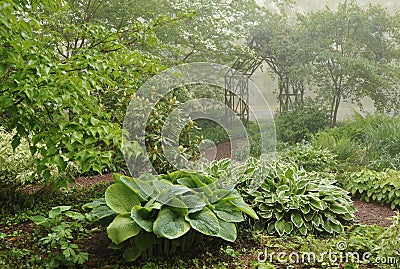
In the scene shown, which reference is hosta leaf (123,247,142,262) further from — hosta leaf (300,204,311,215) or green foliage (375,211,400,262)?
green foliage (375,211,400,262)

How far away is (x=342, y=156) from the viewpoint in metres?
5.54

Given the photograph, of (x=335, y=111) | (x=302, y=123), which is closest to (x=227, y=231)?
(x=302, y=123)

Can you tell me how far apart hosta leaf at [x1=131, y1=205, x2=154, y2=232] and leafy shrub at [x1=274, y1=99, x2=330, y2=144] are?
5.10 meters

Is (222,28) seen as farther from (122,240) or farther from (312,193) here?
(122,240)

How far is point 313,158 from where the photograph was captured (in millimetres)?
5215

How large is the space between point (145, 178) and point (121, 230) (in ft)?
1.76

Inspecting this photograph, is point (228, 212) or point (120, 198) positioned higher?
point (120, 198)

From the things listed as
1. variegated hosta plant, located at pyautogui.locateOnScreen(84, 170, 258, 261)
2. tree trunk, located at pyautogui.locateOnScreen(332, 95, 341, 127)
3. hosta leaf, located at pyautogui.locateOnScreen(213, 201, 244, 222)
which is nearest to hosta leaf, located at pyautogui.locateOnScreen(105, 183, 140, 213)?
variegated hosta plant, located at pyautogui.locateOnScreen(84, 170, 258, 261)

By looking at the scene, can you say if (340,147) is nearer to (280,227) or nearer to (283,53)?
Answer: (280,227)

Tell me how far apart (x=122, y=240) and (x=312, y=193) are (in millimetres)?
1857

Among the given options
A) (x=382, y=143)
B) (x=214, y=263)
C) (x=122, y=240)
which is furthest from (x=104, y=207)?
(x=382, y=143)

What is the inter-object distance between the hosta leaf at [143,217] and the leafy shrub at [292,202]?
1095 millimetres

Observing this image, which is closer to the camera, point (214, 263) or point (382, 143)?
point (214, 263)

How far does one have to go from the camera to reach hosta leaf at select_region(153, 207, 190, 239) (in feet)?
8.10
